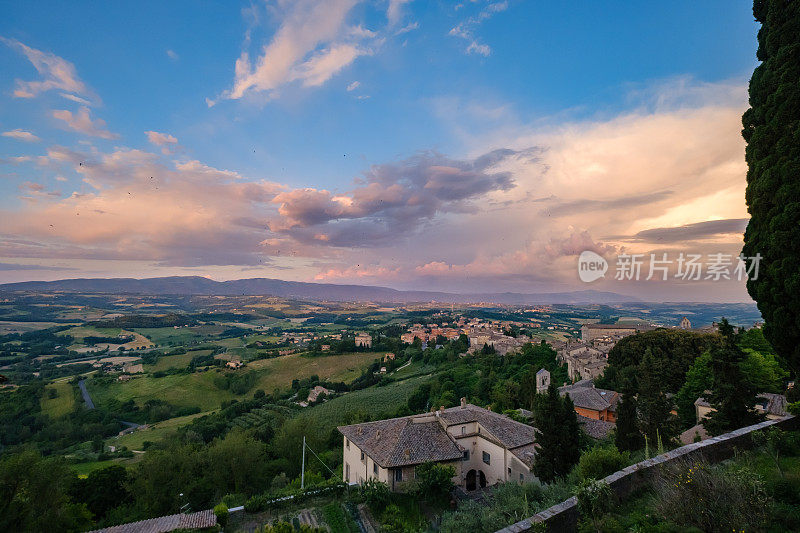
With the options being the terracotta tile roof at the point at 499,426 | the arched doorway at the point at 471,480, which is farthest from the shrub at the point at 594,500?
the arched doorway at the point at 471,480

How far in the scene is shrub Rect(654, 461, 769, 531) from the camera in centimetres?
515

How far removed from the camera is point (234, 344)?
405 ft

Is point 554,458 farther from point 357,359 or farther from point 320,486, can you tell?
point 357,359

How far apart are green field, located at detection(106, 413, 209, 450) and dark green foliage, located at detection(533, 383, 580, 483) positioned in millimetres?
52255

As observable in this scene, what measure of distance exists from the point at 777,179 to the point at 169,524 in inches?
892

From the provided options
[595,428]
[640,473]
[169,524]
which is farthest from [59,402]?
[640,473]

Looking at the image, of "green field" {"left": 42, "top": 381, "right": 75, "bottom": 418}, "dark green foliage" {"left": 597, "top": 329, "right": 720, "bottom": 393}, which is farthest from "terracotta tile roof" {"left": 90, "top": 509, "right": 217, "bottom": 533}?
"green field" {"left": 42, "top": 381, "right": 75, "bottom": 418}

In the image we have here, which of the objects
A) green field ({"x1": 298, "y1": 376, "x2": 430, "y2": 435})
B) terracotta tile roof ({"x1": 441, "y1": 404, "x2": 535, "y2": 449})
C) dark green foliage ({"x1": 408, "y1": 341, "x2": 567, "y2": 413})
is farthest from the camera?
green field ({"x1": 298, "y1": 376, "x2": 430, "y2": 435})

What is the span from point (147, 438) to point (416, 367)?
4737 centimetres

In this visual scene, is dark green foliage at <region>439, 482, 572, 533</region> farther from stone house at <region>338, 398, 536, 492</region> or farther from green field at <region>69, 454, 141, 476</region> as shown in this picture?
green field at <region>69, 454, 141, 476</region>

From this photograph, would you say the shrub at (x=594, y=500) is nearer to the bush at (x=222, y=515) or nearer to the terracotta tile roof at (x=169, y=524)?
the bush at (x=222, y=515)

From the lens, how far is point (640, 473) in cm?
816

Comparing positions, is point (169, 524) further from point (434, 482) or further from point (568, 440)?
point (568, 440)

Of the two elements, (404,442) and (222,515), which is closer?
(222,515)
